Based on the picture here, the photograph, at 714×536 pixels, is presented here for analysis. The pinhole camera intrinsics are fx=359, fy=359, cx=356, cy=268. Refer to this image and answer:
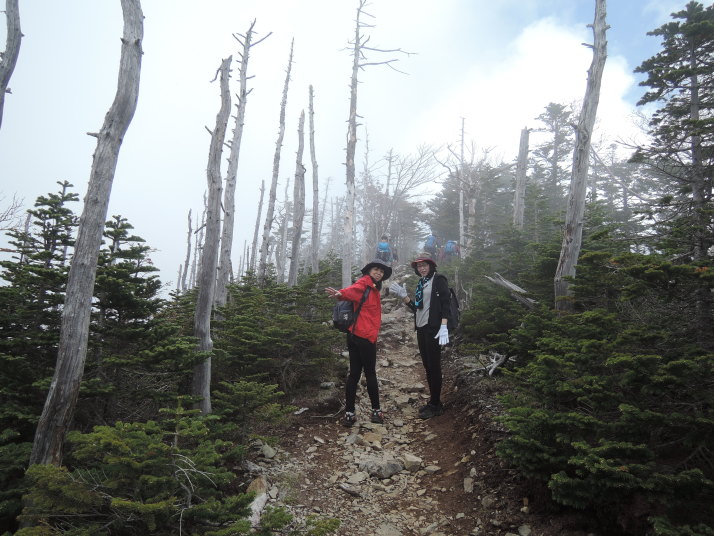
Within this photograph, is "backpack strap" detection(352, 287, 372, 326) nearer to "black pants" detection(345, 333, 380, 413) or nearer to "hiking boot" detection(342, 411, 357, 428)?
"black pants" detection(345, 333, 380, 413)

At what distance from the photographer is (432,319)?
541 centimetres

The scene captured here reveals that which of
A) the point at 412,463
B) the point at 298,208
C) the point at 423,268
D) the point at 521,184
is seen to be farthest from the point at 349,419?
the point at 521,184

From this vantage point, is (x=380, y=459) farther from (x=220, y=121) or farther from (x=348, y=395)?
(x=220, y=121)

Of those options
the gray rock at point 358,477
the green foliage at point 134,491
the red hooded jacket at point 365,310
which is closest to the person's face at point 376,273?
the red hooded jacket at point 365,310

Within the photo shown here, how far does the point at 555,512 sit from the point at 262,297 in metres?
5.25

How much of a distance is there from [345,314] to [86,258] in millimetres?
3124

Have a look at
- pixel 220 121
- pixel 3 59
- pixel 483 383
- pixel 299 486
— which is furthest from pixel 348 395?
pixel 3 59

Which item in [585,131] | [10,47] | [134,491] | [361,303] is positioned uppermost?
[10,47]

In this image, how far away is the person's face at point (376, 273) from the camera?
18.0ft

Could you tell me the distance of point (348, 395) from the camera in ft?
17.7

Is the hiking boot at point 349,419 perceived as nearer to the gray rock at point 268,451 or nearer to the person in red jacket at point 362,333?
the person in red jacket at point 362,333

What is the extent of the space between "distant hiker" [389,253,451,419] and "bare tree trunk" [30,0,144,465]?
388 centimetres

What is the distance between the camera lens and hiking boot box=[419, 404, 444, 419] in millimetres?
5681

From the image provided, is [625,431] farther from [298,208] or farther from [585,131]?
[298,208]
